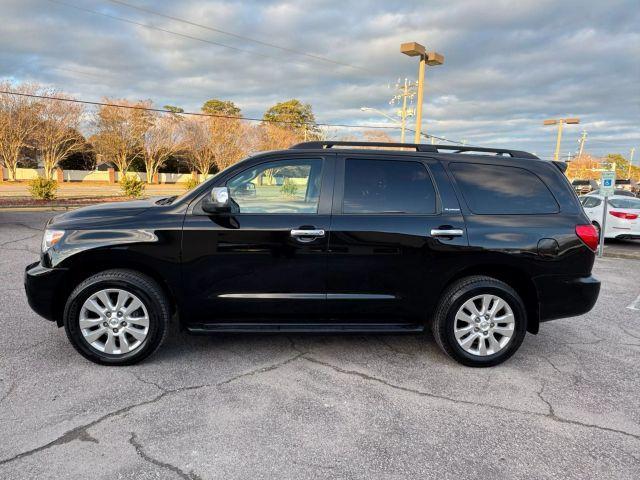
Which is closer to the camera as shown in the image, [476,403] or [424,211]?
[476,403]

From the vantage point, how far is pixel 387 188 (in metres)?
3.83

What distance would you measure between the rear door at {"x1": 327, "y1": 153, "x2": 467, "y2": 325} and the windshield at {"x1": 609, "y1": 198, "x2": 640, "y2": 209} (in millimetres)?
10818

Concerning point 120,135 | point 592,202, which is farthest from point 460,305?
point 120,135

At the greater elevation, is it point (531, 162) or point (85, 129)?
point (85, 129)

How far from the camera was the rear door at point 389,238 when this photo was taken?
369cm

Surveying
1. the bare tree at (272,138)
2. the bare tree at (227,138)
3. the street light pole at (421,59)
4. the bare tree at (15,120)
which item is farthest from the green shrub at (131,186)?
the bare tree at (272,138)

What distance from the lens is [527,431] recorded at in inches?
115

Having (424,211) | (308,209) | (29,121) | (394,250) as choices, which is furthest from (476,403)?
(29,121)

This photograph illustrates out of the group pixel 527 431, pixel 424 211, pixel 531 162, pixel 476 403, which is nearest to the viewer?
pixel 527 431

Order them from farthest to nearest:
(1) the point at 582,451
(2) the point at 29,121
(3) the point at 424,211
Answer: (2) the point at 29,121
(3) the point at 424,211
(1) the point at 582,451

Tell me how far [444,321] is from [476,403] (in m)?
0.75

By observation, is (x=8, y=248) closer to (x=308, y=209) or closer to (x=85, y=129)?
(x=308, y=209)

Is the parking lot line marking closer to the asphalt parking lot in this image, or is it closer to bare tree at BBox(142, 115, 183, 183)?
the asphalt parking lot

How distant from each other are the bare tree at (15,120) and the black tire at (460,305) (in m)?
37.1
